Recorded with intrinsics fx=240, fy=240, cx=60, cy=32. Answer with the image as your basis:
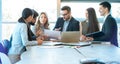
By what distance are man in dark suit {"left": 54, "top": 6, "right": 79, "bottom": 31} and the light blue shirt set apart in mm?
1515

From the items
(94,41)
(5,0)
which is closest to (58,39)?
(94,41)

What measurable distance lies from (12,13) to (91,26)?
86.4 inches

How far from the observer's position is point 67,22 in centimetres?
555

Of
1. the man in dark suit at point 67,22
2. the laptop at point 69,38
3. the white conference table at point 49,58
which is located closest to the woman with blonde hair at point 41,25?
the man in dark suit at point 67,22

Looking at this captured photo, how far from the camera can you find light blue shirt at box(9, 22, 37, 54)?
13.2 ft

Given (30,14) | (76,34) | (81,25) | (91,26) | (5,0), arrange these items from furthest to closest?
(5,0), (81,25), (91,26), (76,34), (30,14)

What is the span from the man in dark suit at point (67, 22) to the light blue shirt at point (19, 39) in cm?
152

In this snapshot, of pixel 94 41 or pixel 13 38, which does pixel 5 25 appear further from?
pixel 94 41

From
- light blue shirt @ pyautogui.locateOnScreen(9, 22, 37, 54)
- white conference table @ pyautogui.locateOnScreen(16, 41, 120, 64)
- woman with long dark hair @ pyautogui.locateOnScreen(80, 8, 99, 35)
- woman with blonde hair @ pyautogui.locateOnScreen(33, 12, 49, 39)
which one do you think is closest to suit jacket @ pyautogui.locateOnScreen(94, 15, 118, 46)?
woman with long dark hair @ pyautogui.locateOnScreen(80, 8, 99, 35)

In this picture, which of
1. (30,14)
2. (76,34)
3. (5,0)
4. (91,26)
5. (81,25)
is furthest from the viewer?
(5,0)

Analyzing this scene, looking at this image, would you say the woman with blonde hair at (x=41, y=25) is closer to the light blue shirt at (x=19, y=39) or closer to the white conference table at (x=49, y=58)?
the light blue shirt at (x=19, y=39)

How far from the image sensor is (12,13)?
Answer: 6199mm

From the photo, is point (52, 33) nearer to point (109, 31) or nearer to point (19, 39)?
point (19, 39)

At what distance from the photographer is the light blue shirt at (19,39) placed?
402cm
